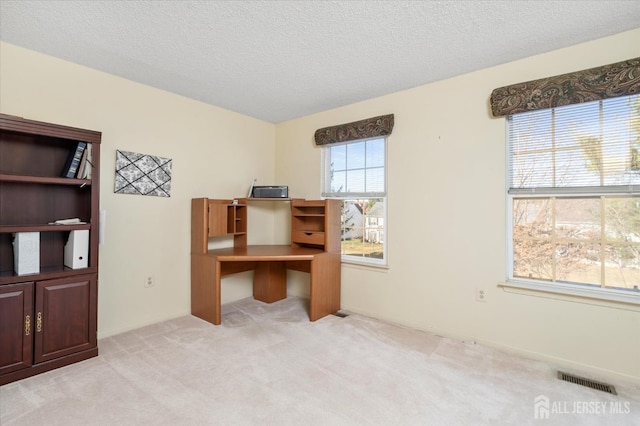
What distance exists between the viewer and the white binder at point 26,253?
6.84 ft

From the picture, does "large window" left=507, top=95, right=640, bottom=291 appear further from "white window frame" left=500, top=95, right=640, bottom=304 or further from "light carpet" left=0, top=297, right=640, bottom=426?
"light carpet" left=0, top=297, right=640, bottom=426

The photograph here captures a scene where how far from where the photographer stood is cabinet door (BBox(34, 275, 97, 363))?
2137 mm

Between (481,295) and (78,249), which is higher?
(78,249)

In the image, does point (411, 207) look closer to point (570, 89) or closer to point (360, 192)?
point (360, 192)

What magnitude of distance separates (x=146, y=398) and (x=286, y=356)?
3.19ft


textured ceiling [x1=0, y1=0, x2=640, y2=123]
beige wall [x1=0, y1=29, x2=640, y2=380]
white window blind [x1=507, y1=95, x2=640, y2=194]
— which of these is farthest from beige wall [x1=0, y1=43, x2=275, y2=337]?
white window blind [x1=507, y1=95, x2=640, y2=194]

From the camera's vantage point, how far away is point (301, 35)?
6.88 feet

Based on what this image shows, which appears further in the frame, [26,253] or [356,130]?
[356,130]

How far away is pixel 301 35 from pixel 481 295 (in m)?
2.54

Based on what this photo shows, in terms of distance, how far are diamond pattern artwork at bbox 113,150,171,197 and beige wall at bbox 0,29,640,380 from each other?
7cm

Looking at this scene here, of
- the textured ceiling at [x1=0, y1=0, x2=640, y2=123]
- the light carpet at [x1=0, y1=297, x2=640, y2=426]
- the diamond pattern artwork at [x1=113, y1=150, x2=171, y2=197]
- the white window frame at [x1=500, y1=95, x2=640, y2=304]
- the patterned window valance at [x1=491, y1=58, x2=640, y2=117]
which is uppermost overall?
the textured ceiling at [x1=0, y1=0, x2=640, y2=123]

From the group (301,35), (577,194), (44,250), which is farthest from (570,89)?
(44,250)

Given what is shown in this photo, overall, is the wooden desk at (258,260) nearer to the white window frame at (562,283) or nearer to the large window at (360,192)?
the large window at (360,192)

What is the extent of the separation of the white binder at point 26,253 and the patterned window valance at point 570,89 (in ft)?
12.0
